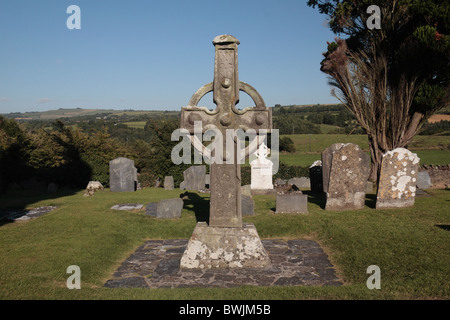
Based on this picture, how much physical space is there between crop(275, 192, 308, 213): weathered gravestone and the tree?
886cm

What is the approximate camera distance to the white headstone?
658 inches

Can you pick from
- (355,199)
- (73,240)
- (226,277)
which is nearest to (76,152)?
(73,240)

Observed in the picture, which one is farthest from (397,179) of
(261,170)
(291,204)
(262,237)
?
(261,170)

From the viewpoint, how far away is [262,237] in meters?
9.39

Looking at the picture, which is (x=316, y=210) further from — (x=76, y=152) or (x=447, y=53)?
(x=76, y=152)

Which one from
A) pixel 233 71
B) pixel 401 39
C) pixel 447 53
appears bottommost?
pixel 233 71

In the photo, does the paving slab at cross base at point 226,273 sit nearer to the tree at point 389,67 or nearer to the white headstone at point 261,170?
the white headstone at point 261,170

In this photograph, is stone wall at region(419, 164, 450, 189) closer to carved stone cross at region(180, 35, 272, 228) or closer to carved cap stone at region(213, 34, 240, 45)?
carved stone cross at region(180, 35, 272, 228)

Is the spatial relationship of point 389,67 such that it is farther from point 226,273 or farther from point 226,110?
point 226,273

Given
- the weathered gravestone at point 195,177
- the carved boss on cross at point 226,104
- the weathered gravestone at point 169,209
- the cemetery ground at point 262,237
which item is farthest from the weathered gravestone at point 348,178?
the weathered gravestone at point 195,177

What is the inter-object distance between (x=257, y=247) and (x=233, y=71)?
358 cm

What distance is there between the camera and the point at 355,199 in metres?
12.3

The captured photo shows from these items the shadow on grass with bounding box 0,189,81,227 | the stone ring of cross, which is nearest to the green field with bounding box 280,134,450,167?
the shadow on grass with bounding box 0,189,81,227

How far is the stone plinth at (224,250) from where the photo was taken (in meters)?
6.94
